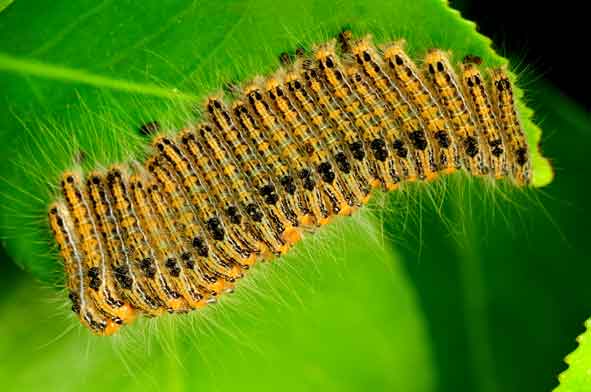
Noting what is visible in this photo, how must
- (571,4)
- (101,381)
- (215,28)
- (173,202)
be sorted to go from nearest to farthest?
(215,28)
(173,202)
(101,381)
(571,4)

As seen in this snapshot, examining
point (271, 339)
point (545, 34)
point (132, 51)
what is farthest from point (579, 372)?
point (132, 51)

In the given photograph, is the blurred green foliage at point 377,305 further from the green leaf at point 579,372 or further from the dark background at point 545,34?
the green leaf at point 579,372

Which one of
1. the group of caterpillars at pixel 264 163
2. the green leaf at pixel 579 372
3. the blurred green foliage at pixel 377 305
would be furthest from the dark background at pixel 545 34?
the green leaf at pixel 579 372

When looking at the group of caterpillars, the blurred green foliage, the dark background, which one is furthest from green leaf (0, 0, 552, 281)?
the dark background

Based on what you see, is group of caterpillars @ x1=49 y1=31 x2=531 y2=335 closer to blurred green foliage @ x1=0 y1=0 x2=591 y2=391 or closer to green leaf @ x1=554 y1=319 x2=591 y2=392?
blurred green foliage @ x1=0 y1=0 x2=591 y2=391

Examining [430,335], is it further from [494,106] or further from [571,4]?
[571,4]

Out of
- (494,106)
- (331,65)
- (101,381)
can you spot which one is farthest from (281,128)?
(101,381)
